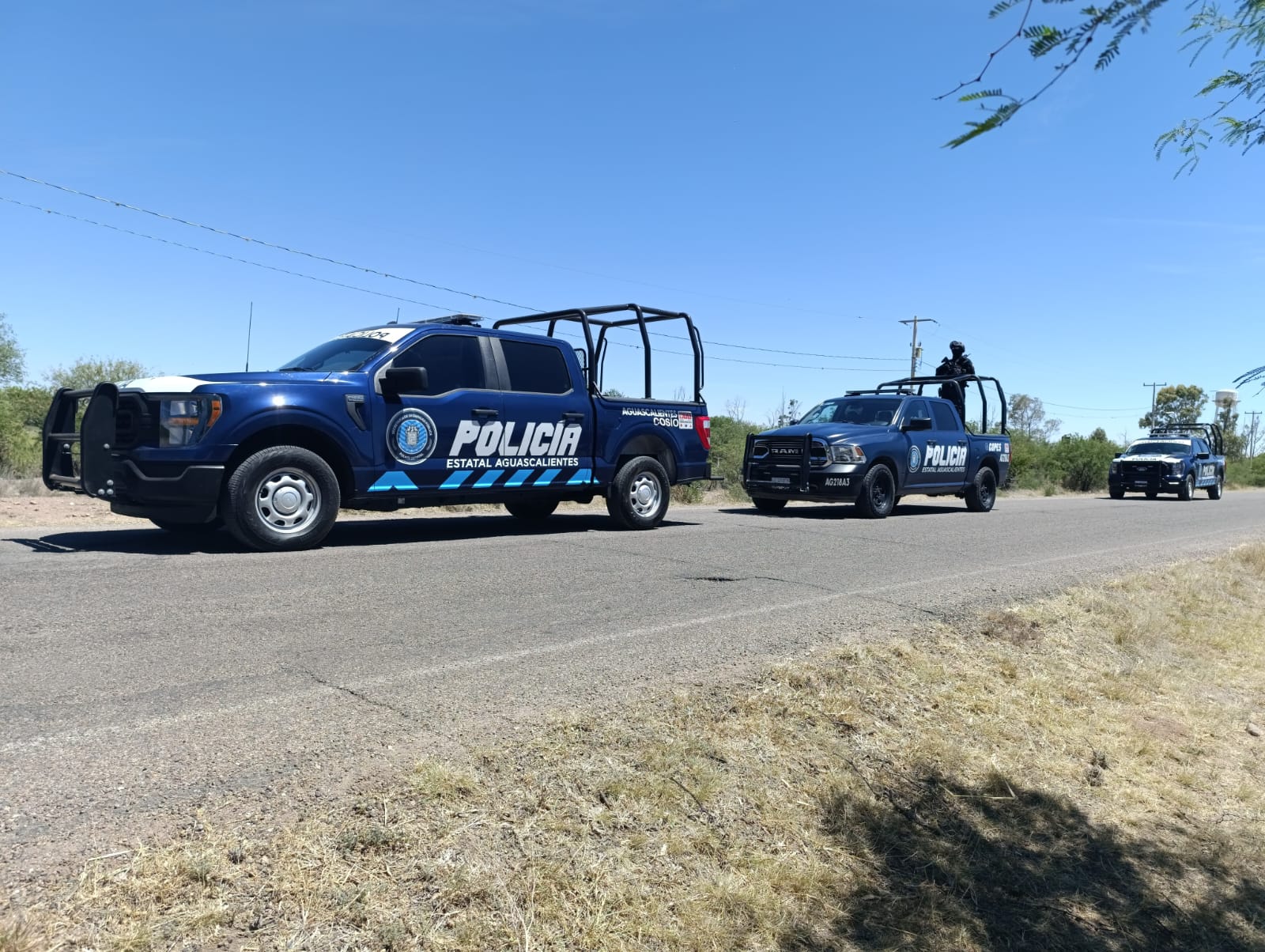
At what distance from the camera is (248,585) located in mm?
6238

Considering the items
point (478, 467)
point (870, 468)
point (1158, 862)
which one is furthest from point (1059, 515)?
point (1158, 862)

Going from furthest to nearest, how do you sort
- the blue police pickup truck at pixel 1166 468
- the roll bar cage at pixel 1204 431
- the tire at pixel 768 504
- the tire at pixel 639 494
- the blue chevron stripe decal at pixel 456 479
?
the roll bar cage at pixel 1204 431
the blue police pickup truck at pixel 1166 468
the tire at pixel 768 504
the tire at pixel 639 494
the blue chevron stripe decal at pixel 456 479

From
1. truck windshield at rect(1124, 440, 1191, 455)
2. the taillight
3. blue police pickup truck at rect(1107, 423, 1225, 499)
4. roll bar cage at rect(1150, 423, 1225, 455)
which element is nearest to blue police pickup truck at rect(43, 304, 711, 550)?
the taillight

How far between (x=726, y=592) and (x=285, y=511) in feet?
12.4

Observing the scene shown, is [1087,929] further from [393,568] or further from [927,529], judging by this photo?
[927,529]

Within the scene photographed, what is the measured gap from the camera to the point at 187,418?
7633mm

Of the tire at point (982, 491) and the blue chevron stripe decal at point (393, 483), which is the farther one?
the tire at point (982, 491)

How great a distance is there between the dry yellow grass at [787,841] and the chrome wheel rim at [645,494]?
18.8ft

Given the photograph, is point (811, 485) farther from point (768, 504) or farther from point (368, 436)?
point (368, 436)

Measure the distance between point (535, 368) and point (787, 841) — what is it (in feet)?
24.1

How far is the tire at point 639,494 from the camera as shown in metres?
10.8

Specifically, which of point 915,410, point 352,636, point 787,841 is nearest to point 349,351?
point 352,636

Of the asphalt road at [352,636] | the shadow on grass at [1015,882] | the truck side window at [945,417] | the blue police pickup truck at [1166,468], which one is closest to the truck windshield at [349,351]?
the asphalt road at [352,636]

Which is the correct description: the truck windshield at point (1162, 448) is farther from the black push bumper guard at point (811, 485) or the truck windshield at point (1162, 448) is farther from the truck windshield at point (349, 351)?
the truck windshield at point (349, 351)
